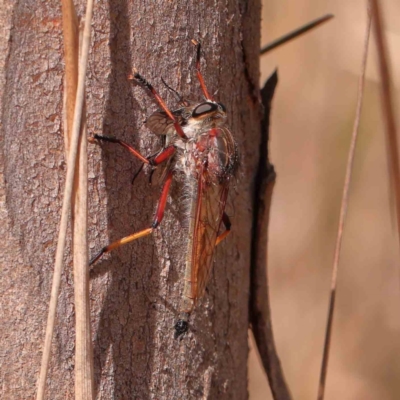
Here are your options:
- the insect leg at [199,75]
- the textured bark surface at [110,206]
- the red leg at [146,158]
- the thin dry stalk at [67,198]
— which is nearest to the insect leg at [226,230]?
the textured bark surface at [110,206]

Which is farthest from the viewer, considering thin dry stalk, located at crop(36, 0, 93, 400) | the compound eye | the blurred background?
the blurred background

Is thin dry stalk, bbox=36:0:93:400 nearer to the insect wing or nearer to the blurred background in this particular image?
the insect wing

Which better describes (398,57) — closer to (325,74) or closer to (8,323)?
(325,74)

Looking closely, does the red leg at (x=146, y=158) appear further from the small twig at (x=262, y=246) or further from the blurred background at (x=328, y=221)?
the blurred background at (x=328, y=221)

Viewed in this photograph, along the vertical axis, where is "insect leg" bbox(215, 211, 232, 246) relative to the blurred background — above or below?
below

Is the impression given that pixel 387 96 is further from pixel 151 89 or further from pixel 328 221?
pixel 328 221

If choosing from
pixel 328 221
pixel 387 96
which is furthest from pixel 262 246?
pixel 328 221

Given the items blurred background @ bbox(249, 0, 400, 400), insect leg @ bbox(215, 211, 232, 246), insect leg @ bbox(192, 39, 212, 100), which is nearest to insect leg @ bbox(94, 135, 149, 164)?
insect leg @ bbox(192, 39, 212, 100)
